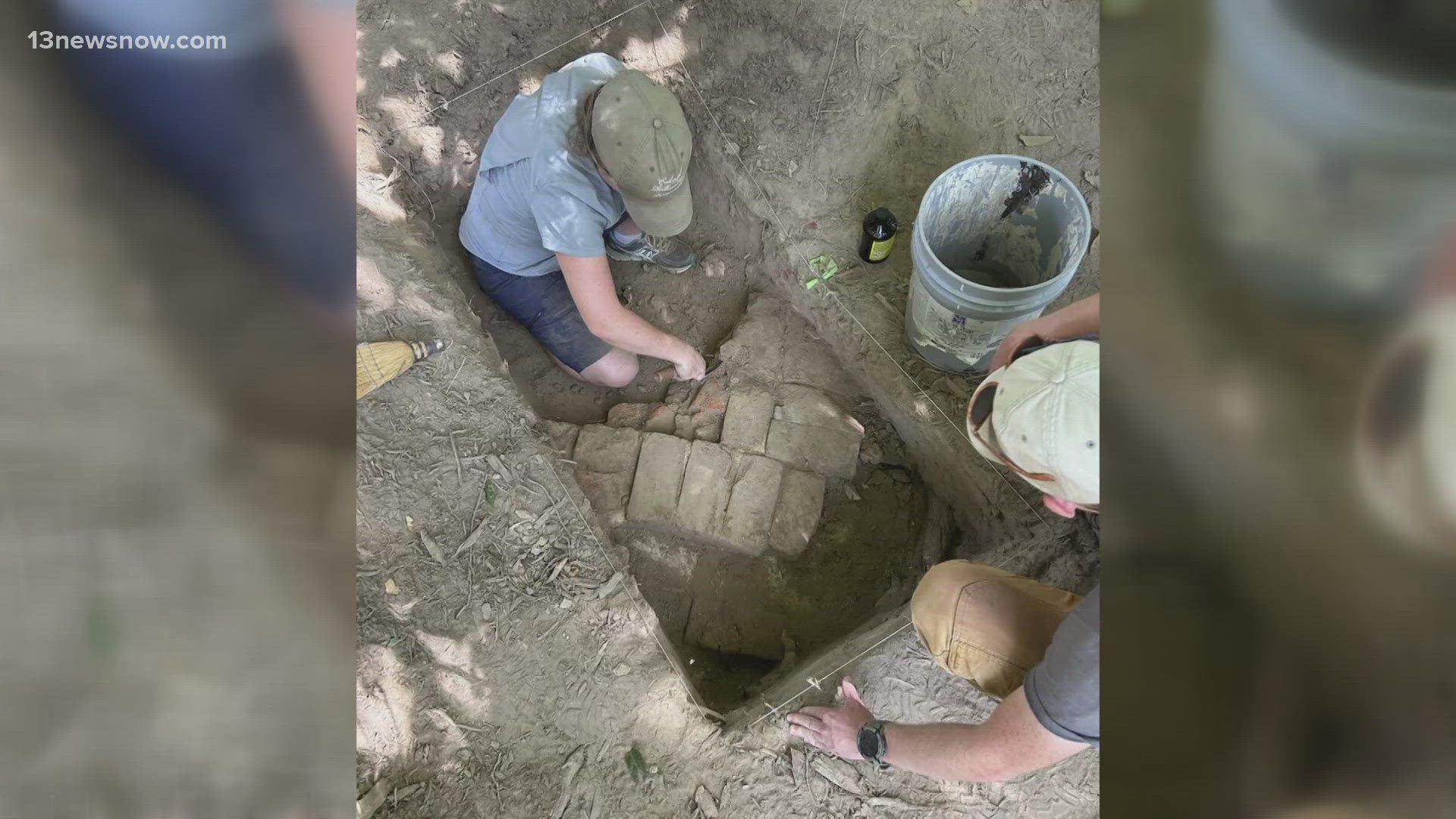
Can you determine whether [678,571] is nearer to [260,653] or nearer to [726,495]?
[726,495]

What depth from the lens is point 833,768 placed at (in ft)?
7.71

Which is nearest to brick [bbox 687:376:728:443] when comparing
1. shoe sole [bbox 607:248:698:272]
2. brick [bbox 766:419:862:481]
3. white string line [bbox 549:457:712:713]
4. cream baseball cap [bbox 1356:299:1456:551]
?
brick [bbox 766:419:862:481]

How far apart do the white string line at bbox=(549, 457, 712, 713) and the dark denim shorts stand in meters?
0.71

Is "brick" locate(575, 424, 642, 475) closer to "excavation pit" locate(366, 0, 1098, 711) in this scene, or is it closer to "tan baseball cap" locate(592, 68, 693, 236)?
"excavation pit" locate(366, 0, 1098, 711)

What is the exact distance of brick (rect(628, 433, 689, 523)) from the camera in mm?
3084

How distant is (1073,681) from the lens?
149 cm

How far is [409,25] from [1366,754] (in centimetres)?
367

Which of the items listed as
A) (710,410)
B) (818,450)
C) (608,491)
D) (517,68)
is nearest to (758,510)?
(818,450)

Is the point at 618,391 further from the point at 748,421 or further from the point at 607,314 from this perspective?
the point at 607,314

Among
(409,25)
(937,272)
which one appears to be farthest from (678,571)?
(409,25)

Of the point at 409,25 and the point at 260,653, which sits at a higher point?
the point at 409,25

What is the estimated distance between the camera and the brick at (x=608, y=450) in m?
3.11

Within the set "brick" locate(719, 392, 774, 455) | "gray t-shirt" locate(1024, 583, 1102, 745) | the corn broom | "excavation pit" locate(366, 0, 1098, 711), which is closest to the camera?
"gray t-shirt" locate(1024, 583, 1102, 745)

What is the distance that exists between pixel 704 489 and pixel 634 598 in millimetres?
695
